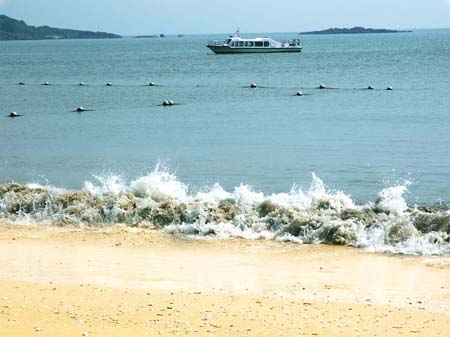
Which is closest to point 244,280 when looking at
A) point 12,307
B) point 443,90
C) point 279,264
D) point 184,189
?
point 279,264

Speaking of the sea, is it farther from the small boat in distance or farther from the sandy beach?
the small boat in distance

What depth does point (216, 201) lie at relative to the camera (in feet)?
61.8

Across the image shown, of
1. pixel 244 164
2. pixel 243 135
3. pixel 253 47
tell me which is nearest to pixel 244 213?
pixel 244 164

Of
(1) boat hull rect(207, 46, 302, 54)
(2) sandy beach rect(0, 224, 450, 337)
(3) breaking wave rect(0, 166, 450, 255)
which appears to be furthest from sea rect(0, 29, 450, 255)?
(1) boat hull rect(207, 46, 302, 54)

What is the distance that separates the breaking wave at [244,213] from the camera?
615 inches

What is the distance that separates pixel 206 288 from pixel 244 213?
19.3 ft

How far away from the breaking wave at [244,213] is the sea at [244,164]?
3cm

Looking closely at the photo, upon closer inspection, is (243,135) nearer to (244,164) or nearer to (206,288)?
(244,164)

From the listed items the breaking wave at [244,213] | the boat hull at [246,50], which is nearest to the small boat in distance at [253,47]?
the boat hull at [246,50]

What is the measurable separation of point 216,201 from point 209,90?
4105 cm

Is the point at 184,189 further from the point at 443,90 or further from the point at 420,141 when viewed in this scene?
the point at 443,90

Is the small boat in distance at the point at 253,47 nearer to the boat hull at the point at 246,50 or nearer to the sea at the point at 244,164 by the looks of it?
the boat hull at the point at 246,50

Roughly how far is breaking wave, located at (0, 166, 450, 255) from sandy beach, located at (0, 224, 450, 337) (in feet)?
2.20

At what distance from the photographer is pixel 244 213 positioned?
1761 cm
